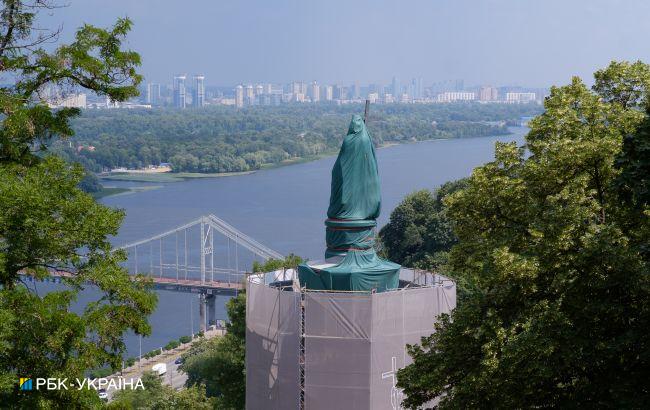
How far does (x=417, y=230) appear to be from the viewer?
1278 inches

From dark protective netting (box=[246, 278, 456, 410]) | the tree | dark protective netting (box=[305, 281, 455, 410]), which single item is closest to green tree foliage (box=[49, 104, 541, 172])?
dark protective netting (box=[246, 278, 456, 410])

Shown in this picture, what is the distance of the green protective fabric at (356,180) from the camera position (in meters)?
11.2

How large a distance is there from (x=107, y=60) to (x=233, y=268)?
40.0 meters

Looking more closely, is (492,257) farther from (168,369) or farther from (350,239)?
(168,369)

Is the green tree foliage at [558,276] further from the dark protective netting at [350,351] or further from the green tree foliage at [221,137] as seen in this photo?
the green tree foliage at [221,137]

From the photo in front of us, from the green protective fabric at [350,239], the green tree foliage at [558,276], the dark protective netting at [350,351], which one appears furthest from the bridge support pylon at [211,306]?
the green tree foliage at [558,276]

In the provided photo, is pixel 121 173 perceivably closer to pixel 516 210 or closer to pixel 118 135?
pixel 118 135

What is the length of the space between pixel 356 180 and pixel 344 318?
5.35 feet

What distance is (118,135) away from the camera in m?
122

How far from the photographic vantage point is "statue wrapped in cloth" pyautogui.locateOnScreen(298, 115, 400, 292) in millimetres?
10938

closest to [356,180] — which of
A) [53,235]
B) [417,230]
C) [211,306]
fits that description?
[53,235]

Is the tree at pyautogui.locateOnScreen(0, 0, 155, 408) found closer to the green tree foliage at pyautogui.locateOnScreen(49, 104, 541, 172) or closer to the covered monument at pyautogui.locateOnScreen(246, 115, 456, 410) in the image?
the covered monument at pyautogui.locateOnScreen(246, 115, 456, 410)

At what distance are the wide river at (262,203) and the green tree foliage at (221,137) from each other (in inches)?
171

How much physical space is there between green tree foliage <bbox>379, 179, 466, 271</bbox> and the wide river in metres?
7.63
